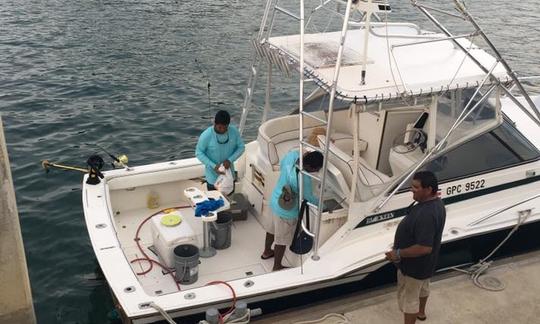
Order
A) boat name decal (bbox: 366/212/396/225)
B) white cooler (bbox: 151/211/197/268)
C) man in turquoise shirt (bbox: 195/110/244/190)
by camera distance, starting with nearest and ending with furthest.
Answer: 1. white cooler (bbox: 151/211/197/268)
2. boat name decal (bbox: 366/212/396/225)
3. man in turquoise shirt (bbox: 195/110/244/190)

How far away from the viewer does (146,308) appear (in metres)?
4.94

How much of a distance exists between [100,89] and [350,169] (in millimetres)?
8685

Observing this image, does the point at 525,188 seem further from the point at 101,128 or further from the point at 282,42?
the point at 101,128

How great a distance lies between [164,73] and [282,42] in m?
8.36

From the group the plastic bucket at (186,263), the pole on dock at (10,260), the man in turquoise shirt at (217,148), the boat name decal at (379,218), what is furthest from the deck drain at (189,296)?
the boat name decal at (379,218)

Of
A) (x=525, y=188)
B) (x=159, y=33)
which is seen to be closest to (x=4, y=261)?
(x=525, y=188)

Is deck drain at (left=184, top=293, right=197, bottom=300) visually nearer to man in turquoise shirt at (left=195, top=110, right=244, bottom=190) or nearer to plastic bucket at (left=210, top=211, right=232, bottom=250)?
plastic bucket at (left=210, top=211, right=232, bottom=250)

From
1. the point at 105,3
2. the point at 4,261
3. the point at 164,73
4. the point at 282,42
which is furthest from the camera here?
the point at 105,3

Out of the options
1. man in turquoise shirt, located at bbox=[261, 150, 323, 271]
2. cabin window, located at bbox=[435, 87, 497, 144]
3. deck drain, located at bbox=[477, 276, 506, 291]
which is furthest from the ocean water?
cabin window, located at bbox=[435, 87, 497, 144]

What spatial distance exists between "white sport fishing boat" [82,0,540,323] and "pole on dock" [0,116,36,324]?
0.79 meters

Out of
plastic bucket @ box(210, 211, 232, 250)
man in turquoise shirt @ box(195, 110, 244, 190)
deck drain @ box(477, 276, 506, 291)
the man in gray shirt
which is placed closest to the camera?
the man in gray shirt

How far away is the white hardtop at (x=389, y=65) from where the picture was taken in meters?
5.31

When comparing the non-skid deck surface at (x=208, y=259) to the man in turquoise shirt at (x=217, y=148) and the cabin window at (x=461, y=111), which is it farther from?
the cabin window at (x=461, y=111)

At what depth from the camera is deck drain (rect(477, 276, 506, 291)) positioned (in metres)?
5.96
